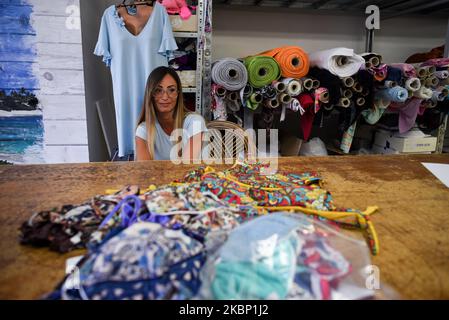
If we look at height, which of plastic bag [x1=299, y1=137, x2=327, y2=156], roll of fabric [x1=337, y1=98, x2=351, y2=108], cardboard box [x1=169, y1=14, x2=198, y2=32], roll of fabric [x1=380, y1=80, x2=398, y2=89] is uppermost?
cardboard box [x1=169, y1=14, x2=198, y2=32]

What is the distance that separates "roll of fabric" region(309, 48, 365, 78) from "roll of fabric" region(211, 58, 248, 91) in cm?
53

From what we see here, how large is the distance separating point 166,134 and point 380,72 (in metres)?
1.43

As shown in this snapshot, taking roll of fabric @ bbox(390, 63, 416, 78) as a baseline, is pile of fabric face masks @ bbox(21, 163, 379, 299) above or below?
below

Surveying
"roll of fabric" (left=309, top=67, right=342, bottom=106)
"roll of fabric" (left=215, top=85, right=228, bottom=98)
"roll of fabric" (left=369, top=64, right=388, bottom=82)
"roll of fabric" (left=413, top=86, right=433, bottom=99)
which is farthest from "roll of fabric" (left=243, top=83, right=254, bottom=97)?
"roll of fabric" (left=413, top=86, right=433, bottom=99)

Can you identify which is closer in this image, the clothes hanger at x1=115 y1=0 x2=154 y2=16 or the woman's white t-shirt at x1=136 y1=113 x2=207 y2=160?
the woman's white t-shirt at x1=136 y1=113 x2=207 y2=160

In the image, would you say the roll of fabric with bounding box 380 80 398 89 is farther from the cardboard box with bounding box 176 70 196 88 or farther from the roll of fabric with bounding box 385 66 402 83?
the cardboard box with bounding box 176 70 196 88

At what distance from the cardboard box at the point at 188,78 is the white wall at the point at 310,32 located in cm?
76

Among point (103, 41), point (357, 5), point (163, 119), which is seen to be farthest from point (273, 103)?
point (357, 5)

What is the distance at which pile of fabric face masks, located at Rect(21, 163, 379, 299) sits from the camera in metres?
0.51

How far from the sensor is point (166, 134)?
73.9 inches

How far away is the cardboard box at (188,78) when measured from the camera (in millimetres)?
2143

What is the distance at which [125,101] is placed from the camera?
6.95 feet

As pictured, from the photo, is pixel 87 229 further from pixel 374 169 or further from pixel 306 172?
pixel 374 169

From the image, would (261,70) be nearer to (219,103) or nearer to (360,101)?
(219,103)
